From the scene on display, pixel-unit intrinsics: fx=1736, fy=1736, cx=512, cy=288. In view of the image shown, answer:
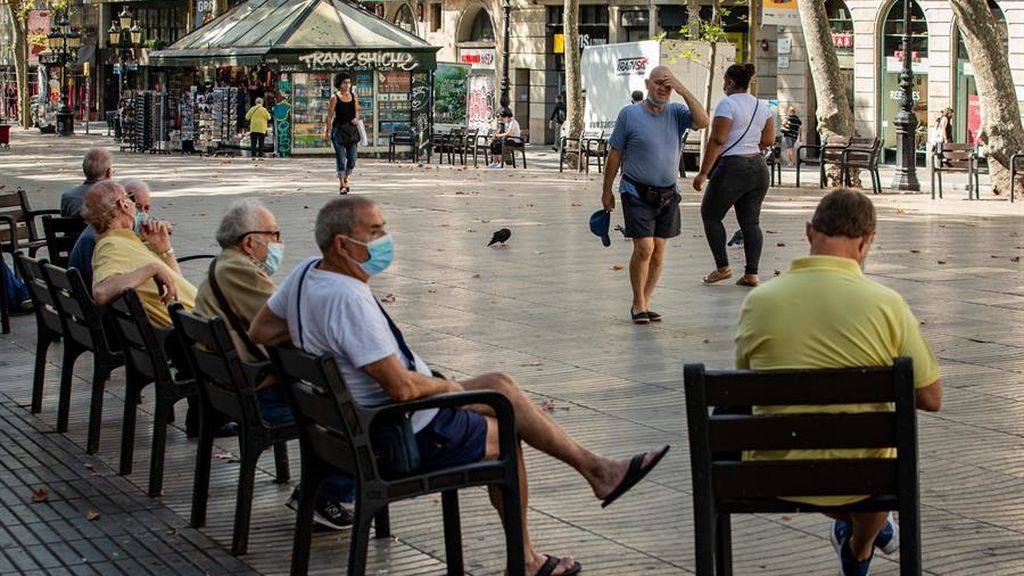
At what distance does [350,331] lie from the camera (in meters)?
5.70

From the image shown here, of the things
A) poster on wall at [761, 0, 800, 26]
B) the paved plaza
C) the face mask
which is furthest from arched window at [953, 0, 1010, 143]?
the face mask

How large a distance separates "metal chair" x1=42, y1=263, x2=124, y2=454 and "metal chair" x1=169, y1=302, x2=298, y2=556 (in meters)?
1.27

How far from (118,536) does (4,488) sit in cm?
100

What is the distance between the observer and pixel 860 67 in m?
41.8

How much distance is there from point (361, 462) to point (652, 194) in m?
7.00

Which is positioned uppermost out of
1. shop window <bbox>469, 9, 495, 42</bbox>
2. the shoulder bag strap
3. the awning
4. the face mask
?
shop window <bbox>469, 9, 495, 42</bbox>

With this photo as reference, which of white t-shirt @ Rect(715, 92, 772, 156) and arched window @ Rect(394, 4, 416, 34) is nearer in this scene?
white t-shirt @ Rect(715, 92, 772, 156)

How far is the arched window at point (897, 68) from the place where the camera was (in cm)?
4050

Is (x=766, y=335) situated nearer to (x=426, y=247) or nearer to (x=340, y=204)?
(x=340, y=204)

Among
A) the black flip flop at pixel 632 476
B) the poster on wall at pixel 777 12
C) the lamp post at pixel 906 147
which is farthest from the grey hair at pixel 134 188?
the poster on wall at pixel 777 12

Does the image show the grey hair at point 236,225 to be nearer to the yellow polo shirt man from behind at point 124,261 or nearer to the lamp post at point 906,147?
the yellow polo shirt man from behind at point 124,261

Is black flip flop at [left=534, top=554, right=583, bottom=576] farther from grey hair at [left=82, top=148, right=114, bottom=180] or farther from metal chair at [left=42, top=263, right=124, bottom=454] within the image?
grey hair at [left=82, top=148, right=114, bottom=180]

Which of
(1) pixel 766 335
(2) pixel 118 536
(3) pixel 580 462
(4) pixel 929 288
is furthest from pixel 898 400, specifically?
(4) pixel 929 288

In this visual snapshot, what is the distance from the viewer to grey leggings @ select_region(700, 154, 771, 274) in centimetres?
1380
